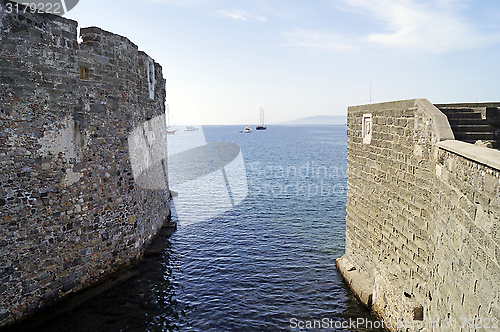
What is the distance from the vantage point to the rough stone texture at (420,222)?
4.72 metres

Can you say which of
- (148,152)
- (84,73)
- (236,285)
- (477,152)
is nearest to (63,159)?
(84,73)

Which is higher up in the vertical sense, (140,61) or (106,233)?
(140,61)

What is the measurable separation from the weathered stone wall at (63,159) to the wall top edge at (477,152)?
10266mm

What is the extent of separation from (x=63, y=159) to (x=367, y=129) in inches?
386

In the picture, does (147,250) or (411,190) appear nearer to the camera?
(411,190)

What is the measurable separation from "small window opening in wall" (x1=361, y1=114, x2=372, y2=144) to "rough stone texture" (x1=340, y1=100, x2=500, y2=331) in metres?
0.18

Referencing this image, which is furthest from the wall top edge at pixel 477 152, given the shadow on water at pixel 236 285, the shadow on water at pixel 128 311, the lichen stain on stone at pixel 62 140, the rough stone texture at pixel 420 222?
the lichen stain on stone at pixel 62 140

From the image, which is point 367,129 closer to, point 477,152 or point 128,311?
point 477,152

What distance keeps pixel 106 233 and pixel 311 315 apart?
7.59m

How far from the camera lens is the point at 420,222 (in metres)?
7.77

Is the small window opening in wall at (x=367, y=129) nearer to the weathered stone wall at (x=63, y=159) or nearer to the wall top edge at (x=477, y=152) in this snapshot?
the wall top edge at (x=477, y=152)

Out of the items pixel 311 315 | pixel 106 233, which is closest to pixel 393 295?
pixel 311 315

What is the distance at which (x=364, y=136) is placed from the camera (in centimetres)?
1160

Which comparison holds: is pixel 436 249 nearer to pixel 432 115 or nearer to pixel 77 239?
pixel 432 115
